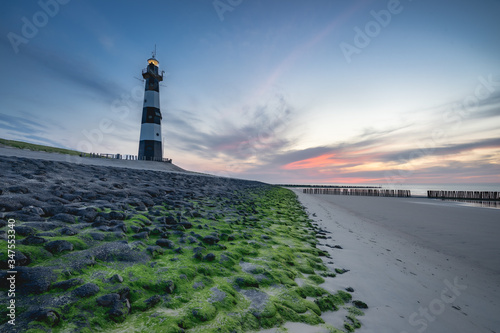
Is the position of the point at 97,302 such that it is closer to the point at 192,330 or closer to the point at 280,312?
the point at 192,330

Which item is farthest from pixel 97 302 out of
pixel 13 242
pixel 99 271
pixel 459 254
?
pixel 459 254

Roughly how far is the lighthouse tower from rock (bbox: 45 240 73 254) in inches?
1433

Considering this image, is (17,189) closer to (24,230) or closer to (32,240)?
(24,230)

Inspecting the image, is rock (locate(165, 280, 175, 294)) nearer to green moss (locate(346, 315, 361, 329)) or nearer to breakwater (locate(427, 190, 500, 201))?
green moss (locate(346, 315, 361, 329))

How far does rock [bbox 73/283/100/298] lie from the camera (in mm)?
2404

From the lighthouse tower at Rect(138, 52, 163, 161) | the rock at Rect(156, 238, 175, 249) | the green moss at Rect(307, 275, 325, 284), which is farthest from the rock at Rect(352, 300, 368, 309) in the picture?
the lighthouse tower at Rect(138, 52, 163, 161)

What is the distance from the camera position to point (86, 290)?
246cm

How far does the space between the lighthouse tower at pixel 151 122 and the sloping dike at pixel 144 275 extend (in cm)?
3332

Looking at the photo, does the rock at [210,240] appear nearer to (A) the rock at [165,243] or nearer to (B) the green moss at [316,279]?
(A) the rock at [165,243]

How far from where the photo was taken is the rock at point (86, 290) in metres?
2.40

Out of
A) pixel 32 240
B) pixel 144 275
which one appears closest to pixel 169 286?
pixel 144 275

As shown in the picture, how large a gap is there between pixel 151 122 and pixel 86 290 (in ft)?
127

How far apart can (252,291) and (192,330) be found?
4.02ft

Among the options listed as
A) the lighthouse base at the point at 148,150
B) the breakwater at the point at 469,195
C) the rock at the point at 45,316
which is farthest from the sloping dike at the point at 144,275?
the breakwater at the point at 469,195
